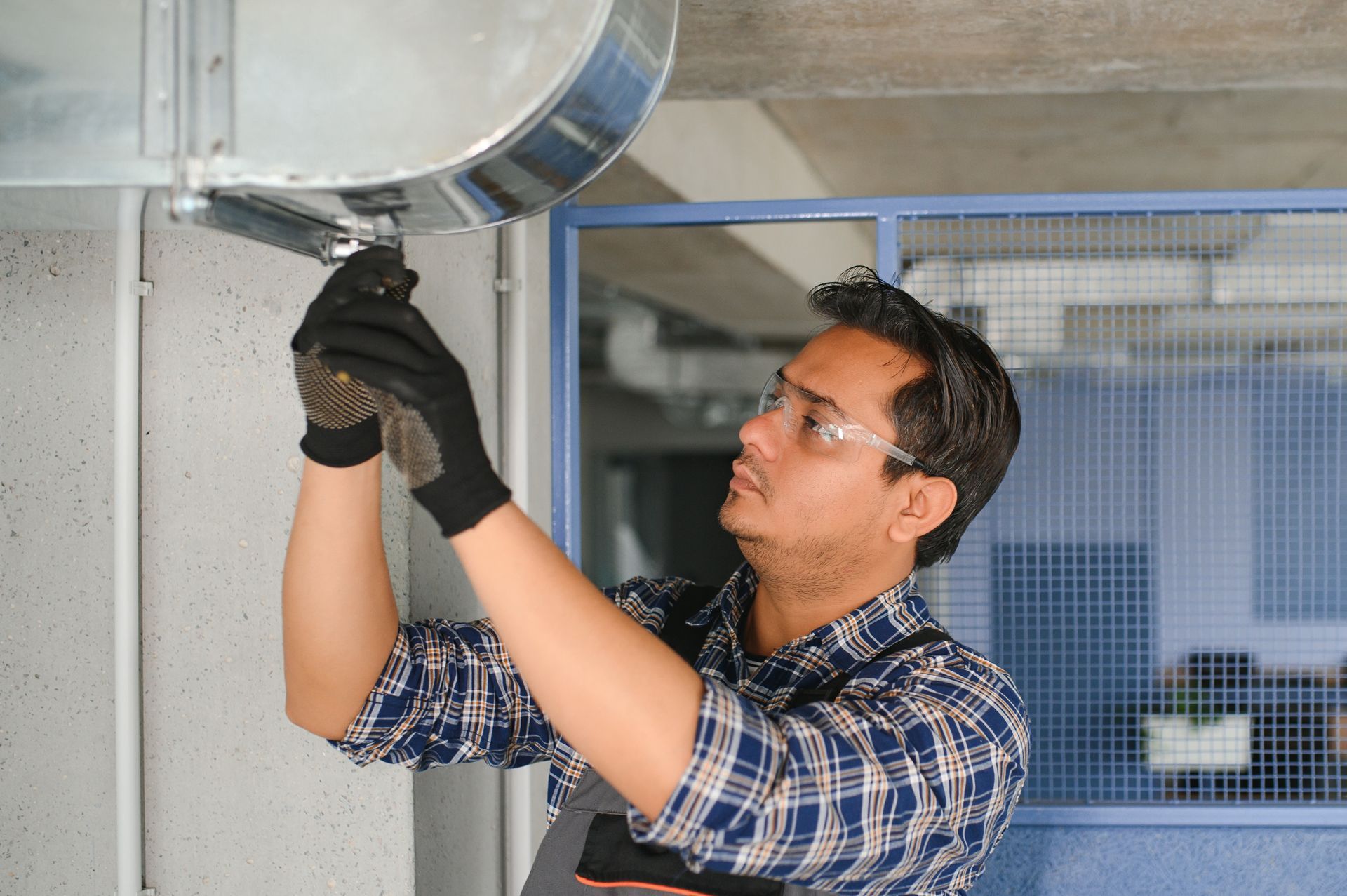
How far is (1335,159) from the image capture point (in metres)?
4.25

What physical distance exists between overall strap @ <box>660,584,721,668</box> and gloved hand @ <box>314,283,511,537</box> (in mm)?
535

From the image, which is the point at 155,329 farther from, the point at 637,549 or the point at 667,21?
the point at 637,549

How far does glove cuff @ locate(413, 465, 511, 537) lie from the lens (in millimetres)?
865

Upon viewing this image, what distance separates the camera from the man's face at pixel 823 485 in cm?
131

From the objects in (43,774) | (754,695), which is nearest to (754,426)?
(754,695)

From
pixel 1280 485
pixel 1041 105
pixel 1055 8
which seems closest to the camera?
pixel 1055 8

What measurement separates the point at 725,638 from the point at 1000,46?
1181 mm

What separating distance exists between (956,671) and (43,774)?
116 centimetres

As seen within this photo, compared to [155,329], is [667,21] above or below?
above

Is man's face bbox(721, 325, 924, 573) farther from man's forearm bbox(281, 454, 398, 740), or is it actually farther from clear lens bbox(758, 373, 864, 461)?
man's forearm bbox(281, 454, 398, 740)

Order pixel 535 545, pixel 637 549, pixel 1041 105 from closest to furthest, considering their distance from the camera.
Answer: pixel 535 545
pixel 1041 105
pixel 637 549

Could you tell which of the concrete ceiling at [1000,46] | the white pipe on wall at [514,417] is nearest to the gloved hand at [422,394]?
the white pipe on wall at [514,417]

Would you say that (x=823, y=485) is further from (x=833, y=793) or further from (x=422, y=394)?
(x=422, y=394)

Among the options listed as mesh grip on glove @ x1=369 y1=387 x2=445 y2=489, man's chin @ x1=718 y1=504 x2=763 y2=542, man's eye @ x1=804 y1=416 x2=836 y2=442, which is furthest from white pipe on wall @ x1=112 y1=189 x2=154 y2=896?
man's eye @ x1=804 y1=416 x2=836 y2=442
